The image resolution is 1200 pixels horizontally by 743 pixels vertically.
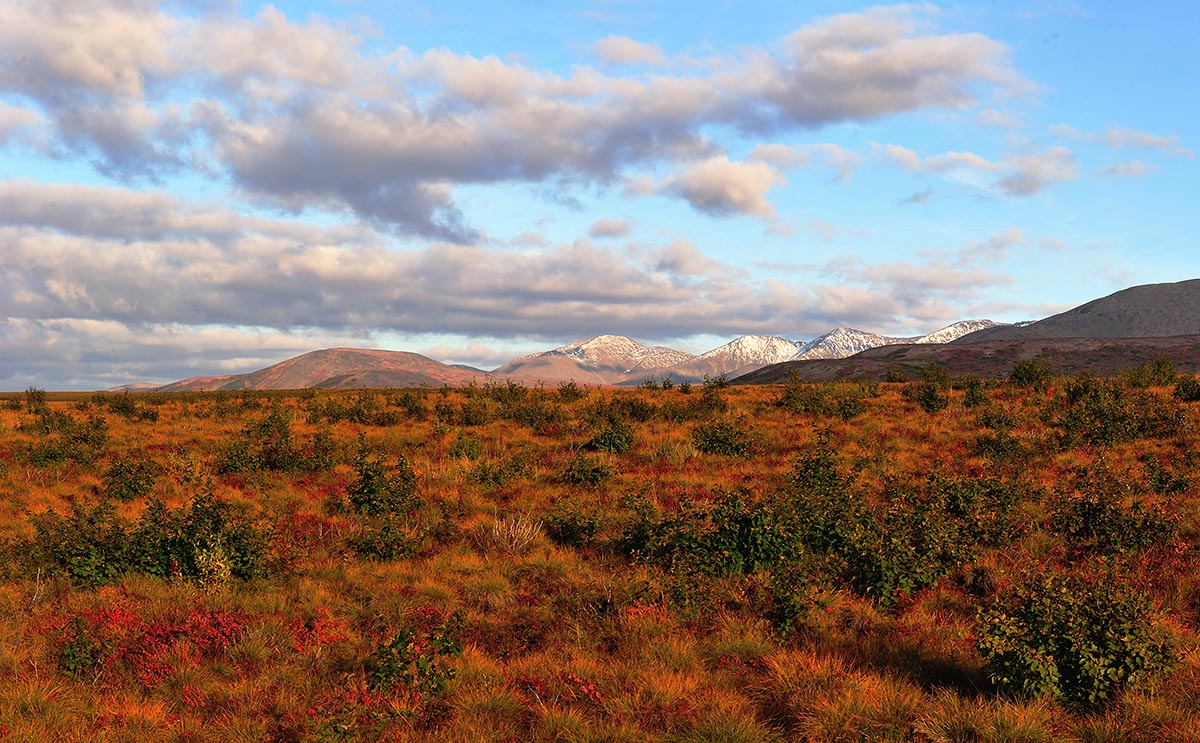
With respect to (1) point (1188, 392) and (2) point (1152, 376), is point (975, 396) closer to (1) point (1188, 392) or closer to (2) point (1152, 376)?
(1) point (1188, 392)

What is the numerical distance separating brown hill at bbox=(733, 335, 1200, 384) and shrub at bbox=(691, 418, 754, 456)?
7002 cm

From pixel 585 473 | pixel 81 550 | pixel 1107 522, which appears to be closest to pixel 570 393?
pixel 585 473

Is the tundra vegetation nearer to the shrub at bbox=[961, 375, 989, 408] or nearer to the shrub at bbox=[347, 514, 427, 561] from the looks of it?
the shrub at bbox=[347, 514, 427, 561]

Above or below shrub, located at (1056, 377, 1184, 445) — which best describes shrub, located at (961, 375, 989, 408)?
above

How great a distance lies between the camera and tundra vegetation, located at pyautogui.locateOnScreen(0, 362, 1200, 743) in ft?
22.0

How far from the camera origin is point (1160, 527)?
444 inches

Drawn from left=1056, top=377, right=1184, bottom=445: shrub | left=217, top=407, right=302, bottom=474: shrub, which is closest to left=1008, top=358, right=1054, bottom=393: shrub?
left=1056, top=377, right=1184, bottom=445: shrub

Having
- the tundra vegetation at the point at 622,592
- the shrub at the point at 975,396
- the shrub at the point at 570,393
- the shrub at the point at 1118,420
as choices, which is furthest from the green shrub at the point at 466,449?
→ the shrub at the point at 975,396

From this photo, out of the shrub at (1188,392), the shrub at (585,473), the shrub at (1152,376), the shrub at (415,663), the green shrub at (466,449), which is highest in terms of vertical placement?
the shrub at (1152,376)

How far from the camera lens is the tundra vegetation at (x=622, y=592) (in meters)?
6.70

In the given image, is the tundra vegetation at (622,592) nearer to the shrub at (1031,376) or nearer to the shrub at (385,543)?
the shrub at (385,543)

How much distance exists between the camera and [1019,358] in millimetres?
92688

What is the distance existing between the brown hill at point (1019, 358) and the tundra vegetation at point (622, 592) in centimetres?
7499

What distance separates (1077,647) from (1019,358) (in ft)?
332
